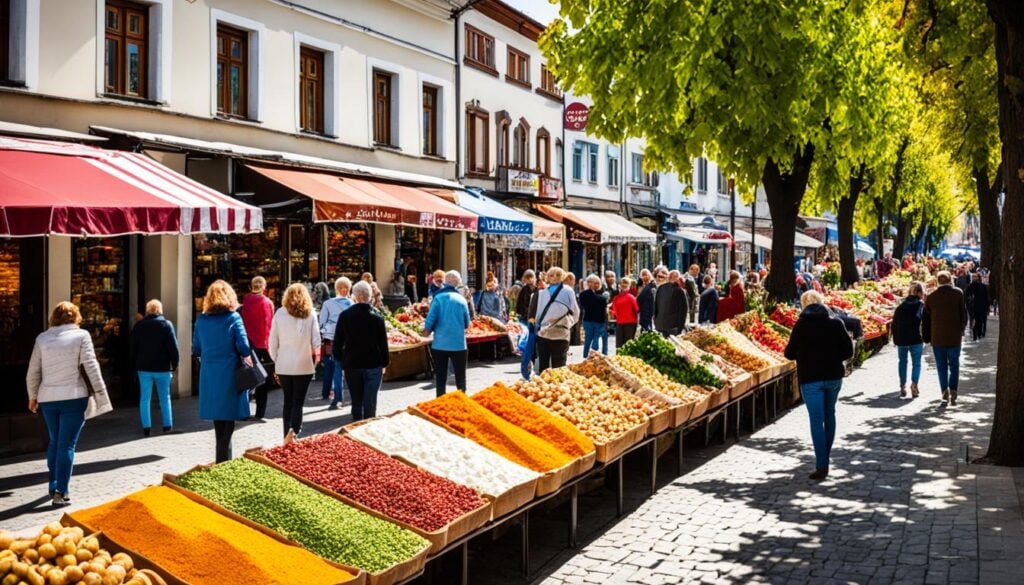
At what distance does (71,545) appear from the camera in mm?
4961

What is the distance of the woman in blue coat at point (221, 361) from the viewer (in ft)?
33.0

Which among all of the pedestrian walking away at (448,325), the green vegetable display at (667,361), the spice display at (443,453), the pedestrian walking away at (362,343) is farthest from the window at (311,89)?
the spice display at (443,453)

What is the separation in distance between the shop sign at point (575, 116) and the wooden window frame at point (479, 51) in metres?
4.86

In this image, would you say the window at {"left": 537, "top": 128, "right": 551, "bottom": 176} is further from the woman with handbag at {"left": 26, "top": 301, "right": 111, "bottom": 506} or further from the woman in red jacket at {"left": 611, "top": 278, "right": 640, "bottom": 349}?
the woman with handbag at {"left": 26, "top": 301, "right": 111, "bottom": 506}

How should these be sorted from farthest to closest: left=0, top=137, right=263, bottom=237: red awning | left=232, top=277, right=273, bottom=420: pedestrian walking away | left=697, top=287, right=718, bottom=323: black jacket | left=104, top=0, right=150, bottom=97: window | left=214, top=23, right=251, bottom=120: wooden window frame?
left=697, top=287, right=718, bottom=323: black jacket → left=214, top=23, right=251, bottom=120: wooden window frame → left=104, top=0, right=150, bottom=97: window → left=232, top=277, right=273, bottom=420: pedestrian walking away → left=0, top=137, right=263, bottom=237: red awning

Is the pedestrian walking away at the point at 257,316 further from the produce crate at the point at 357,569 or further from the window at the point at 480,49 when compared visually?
the window at the point at 480,49

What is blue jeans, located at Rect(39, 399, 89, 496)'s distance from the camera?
9367mm

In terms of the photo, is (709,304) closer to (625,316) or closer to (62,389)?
(625,316)

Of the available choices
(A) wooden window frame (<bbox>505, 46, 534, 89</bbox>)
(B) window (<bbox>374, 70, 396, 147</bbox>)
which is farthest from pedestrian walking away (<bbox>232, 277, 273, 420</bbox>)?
(A) wooden window frame (<bbox>505, 46, 534, 89</bbox>)

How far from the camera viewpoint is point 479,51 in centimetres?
2869

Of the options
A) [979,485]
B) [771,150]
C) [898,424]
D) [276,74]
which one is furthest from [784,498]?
[276,74]

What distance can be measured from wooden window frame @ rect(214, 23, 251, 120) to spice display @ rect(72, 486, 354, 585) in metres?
13.6

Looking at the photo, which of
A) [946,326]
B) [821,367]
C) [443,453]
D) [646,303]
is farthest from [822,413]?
[646,303]

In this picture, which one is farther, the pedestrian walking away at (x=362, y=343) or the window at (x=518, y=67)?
the window at (x=518, y=67)
